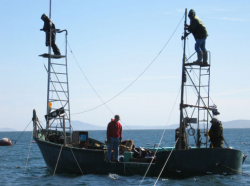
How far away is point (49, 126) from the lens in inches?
803

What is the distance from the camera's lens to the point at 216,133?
16344 mm

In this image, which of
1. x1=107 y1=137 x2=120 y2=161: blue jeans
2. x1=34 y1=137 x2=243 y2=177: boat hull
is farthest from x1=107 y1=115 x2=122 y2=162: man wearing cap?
x1=34 y1=137 x2=243 y2=177: boat hull

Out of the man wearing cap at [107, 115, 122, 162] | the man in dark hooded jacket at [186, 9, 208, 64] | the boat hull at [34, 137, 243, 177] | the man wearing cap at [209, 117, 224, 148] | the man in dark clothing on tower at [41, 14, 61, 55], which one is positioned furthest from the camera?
the man in dark clothing on tower at [41, 14, 61, 55]

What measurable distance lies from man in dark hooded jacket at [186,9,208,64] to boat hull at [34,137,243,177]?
11.8 feet

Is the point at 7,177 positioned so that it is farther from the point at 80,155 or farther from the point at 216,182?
the point at 216,182

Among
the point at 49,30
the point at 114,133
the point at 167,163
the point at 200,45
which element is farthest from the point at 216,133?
the point at 49,30

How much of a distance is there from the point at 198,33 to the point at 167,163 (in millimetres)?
5020

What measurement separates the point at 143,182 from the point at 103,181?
1503mm

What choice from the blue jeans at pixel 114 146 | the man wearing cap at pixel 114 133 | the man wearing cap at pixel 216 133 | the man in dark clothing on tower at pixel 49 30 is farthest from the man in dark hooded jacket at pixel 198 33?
the man in dark clothing on tower at pixel 49 30

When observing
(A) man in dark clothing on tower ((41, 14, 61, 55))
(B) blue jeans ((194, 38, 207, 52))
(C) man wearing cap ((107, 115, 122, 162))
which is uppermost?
(A) man in dark clothing on tower ((41, 14, 61, 55))

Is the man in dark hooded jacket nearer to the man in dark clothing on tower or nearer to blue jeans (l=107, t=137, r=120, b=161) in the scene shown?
blue jeans (l=107, t=137, r=120, b=161)

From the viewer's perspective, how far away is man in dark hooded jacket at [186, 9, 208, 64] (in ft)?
55.7

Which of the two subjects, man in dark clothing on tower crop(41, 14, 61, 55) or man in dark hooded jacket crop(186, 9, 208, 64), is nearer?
man in dark hooded jacket crop(186, 9, 208, 64)

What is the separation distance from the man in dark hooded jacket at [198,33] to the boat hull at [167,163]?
11.8 feet
